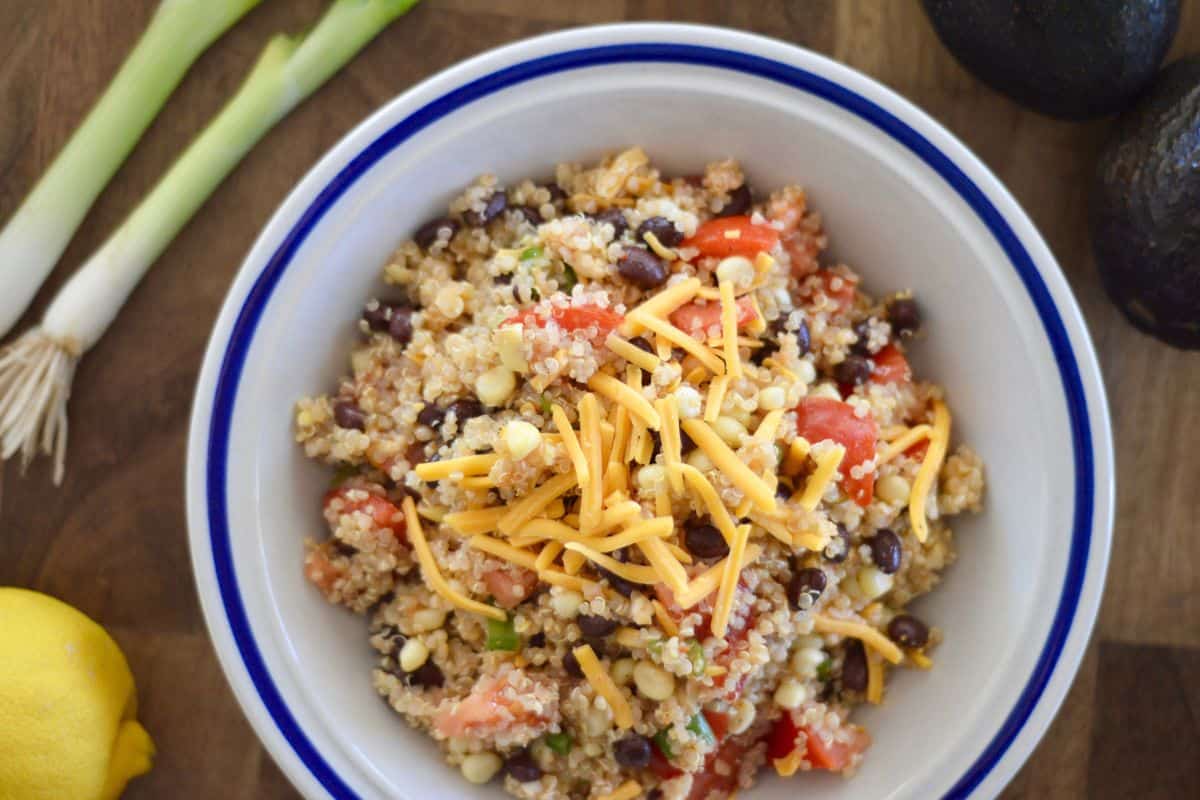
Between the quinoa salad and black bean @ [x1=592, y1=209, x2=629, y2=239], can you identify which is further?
black bean @ [x1=592, y1=209, x2=629, y2=239]

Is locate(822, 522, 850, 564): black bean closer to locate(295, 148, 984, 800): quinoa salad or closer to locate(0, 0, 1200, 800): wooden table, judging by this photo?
locate(295, 148, 984, 800): quinoa salad

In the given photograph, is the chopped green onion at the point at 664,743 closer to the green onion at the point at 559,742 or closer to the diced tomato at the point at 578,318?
the green onion at the point at 559,742

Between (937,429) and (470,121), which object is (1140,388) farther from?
(470,121)

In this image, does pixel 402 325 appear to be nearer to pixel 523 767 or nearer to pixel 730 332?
pixel 730 332

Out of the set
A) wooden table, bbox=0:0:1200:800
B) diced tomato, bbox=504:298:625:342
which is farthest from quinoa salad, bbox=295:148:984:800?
wooden table, bbox=0:0:1200:800

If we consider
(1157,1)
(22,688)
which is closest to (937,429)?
(1157,1)

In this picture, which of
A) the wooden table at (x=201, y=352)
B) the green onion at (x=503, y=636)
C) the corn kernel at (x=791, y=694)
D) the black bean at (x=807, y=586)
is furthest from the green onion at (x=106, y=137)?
the corn kernel at (x=791, y=694)
